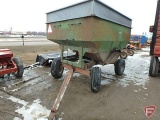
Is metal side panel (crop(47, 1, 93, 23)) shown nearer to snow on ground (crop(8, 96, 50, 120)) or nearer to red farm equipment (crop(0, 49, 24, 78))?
red farm equipment (crop(0, 49, 24, 78))

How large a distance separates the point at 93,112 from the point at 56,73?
2043mm

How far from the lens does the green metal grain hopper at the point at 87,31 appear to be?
3.07 m

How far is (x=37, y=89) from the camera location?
389 cm

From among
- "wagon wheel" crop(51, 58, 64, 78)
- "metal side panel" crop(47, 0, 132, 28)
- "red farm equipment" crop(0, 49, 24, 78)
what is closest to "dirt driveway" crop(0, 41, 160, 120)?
"wagon wheel" crop(51, 58, 64, 78)

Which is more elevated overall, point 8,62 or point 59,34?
point 59,34

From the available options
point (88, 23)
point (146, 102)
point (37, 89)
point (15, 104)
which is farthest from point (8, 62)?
point (146, 102)

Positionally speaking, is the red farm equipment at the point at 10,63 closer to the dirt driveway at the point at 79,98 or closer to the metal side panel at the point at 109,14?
the dirt driveway at the point at 79,98

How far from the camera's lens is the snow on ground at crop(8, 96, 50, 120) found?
2627mm

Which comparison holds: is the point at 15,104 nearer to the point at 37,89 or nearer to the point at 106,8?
the point at 37,89

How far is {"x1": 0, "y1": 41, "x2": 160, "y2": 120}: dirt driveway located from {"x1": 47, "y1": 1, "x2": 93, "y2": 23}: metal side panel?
179 cm

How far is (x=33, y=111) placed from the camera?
9.23 ft

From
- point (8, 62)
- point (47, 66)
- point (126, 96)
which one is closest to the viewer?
point (126, 96)

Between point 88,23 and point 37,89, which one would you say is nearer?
point 88,23

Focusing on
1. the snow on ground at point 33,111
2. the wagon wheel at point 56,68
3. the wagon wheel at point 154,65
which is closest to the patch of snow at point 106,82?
the wagon wheel at point 56,68
